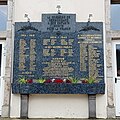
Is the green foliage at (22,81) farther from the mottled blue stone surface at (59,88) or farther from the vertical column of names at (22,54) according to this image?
the vertical column of names at (22,54)

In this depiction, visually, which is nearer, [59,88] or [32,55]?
[59,88]

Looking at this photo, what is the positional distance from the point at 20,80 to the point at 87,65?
1721mm

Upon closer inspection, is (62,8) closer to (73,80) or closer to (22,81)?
(73,80)

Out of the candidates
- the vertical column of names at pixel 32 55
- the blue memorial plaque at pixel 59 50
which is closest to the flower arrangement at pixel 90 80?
the blue memorial plaque at pixel 59 50

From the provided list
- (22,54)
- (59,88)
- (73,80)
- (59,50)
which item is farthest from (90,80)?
(22,54)

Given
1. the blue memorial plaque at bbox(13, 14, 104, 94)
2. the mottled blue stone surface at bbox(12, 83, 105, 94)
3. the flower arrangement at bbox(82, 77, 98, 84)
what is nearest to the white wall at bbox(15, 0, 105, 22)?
Result: the blue memorial plaque at bbox(13, 14, 104, 94)

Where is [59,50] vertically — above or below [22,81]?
above

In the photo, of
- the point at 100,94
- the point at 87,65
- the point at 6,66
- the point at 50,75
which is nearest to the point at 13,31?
the point at 6,66

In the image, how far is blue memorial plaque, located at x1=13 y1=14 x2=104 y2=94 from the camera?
6.34 m

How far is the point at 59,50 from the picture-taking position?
6.46 meters

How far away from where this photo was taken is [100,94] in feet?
20.6

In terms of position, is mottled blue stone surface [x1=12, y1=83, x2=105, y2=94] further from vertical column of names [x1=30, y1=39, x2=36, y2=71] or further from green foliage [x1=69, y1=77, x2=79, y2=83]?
vertical column of names [x1=30, y1=39, x2=36, y2=71]

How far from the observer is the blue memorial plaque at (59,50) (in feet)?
20.8

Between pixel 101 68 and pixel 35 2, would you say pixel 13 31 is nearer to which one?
pixel 35 2
